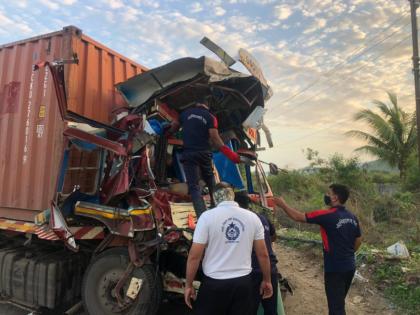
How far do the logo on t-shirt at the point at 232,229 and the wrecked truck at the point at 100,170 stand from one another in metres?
1.28

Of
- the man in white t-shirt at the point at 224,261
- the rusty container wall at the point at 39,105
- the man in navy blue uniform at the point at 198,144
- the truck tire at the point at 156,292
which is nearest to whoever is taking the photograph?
the man in white t-shirt at the point at 224,261

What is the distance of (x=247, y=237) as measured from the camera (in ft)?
10.2

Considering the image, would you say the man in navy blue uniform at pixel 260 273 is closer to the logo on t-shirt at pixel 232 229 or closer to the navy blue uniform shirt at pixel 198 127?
the logo on t-shirt at pixel 232 229

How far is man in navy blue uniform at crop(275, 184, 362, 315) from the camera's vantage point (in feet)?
12.9

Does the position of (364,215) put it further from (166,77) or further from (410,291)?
(166,77)

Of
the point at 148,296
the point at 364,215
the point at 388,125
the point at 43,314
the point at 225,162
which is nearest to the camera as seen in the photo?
the point at 148,296

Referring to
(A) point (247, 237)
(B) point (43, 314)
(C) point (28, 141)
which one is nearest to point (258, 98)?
(A) point (247, 237)

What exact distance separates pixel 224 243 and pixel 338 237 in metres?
1.48

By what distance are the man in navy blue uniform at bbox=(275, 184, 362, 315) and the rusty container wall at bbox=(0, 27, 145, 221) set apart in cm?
314

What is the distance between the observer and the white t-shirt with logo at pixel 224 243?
302 cm

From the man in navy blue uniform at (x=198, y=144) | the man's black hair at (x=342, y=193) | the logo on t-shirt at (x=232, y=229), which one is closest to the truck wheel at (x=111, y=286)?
the man in navy blue uniform at (x=198, y=144)

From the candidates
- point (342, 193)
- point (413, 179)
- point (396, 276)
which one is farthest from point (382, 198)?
point (342, 193)

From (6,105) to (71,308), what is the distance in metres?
2.95

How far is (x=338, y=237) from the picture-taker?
3.97m
